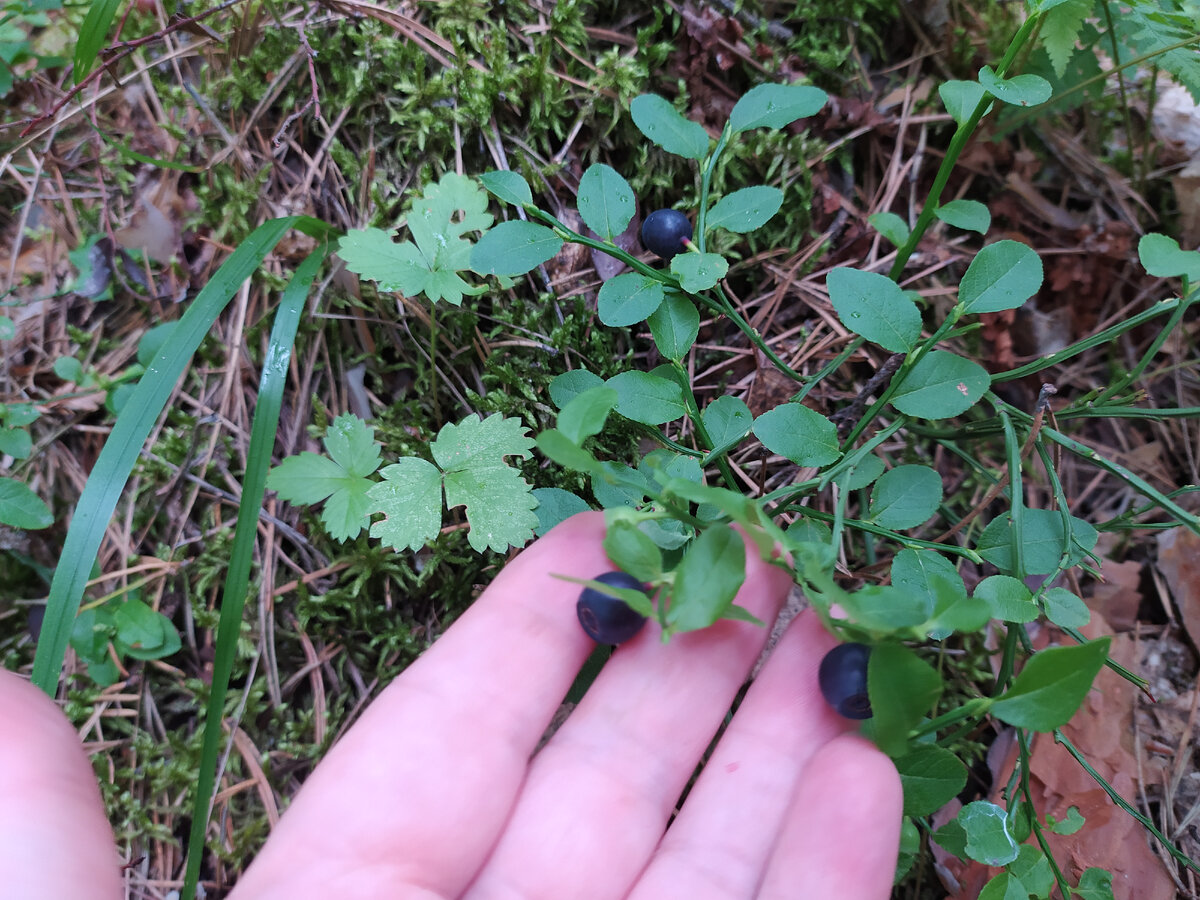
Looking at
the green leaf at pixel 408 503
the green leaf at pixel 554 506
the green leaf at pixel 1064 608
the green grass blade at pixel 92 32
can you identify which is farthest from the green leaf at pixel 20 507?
the green leaf at pixel 1064 608

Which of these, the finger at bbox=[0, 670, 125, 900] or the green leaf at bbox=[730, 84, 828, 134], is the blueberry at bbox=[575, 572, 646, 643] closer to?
the finger at bbox=[0, 670, 125, 900]

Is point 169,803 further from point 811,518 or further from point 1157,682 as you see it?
point 1157,682

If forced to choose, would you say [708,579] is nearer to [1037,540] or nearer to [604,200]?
[1037,540]

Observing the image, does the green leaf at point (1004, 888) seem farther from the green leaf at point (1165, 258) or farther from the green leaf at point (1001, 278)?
the green leaf at point (1165, 258)

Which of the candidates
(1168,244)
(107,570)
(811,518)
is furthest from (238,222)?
(1168,244)

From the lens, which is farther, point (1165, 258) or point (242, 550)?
point (242, 550)

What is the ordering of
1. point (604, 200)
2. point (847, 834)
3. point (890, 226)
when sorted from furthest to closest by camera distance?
point (890, 226), point (604, 200), point (847, 834)

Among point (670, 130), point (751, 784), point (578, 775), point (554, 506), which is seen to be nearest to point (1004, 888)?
point (751, 784)
